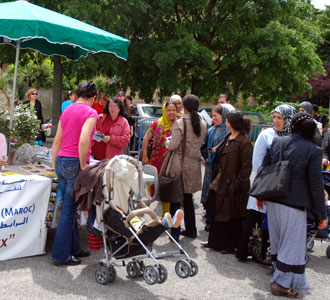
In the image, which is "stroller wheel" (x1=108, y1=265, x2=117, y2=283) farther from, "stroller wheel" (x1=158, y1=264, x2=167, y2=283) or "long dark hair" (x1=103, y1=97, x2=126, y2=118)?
"long dark hair" (x1=103, y1=97, x2=126, y2=118)

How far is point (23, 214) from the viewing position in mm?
5004

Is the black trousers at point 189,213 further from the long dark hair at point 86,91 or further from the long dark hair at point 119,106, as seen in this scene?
the long dark hair at point 86,91

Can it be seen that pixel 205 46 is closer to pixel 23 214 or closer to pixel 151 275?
pixel 23 214

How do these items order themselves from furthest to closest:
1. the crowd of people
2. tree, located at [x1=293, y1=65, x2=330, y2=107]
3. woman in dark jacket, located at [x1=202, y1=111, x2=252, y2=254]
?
tree, located at [x1=293, y1=65, x2=330, y2=107] → woman in dark jacket, located at [x1=202, y1=111, x2=252, y2=254] → the crowd of people

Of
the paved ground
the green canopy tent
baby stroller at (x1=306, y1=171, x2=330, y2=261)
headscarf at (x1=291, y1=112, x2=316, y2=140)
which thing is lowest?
the paved ground

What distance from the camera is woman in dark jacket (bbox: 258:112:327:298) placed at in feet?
14.1

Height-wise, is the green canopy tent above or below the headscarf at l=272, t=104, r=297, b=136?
above

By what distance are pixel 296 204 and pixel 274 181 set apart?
0.29 meters

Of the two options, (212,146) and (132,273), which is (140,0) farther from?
(132,273)

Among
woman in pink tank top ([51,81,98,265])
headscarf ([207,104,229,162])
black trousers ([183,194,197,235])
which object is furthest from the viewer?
headscarf ([207,104,229,162])

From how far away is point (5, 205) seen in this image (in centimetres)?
488

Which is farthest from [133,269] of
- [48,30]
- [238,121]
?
[48,30]

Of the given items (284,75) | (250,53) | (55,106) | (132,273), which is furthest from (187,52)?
(132,273)

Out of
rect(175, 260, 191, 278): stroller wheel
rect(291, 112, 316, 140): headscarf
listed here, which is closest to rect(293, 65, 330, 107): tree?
rect(291, 112, 316, 140): headscarf
